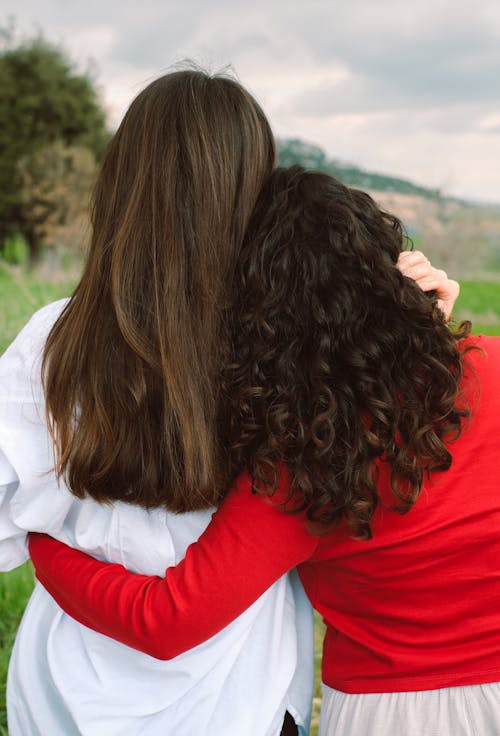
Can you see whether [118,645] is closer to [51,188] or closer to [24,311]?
[24,311]

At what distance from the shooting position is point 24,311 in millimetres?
4438

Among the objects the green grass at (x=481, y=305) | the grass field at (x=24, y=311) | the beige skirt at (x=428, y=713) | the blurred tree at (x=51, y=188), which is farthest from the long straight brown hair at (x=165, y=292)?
the blurred tree at (x=51, y=188)

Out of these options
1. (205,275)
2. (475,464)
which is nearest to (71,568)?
(205,275)

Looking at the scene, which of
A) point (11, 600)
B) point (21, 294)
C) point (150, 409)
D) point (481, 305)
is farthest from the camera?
point (481, 305)

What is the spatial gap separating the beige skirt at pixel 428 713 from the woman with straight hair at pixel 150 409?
16 cm

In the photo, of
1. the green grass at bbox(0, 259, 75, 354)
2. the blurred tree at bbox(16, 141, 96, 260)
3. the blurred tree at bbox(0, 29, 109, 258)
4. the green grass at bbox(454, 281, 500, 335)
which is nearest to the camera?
the green grass at bbox(0, 259, 75, 354)

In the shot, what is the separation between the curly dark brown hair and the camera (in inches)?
48.0

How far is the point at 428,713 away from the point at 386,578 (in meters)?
0.24

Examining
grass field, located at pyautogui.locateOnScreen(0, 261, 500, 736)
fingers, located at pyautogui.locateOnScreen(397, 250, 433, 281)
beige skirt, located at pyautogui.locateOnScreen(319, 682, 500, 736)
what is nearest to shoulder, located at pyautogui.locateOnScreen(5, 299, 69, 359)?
fingers, located at pyautogui.locateOnScreen(397, 250, 433, 281)

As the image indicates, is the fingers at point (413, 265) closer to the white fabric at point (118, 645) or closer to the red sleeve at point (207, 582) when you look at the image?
the red sleeve at point (207, 582)

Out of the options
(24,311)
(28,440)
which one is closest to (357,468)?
(28,440)

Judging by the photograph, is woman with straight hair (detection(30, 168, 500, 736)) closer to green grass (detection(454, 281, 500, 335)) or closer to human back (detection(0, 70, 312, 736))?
human back (detection(0, 70, 312, 736))

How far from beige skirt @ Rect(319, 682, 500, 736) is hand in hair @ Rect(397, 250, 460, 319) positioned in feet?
2.02

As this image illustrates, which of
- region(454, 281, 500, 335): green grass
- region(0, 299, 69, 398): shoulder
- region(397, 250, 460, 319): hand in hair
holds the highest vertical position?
region(397, 250, 460, 319): hand in hair
